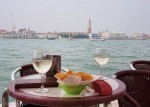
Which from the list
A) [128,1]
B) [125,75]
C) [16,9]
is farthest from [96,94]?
[16,9]

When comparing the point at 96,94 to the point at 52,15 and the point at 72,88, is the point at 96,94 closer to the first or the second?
the point at 72,88

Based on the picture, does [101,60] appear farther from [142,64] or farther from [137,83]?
[142,64]

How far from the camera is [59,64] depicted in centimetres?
134

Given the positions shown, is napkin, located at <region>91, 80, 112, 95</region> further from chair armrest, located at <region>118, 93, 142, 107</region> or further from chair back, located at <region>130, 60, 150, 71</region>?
chair back, located at <region>130, 60, 150, 71</region>

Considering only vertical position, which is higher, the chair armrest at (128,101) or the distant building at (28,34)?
the distant building at (28,34)

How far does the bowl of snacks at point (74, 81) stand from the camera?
3.35 ft

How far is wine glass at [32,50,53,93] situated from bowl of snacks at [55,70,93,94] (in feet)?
0.27

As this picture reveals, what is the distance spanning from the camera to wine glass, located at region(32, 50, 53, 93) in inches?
43.5

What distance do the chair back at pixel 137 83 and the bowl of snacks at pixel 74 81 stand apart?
2.20ft

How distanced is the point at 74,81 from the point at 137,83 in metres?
0.79

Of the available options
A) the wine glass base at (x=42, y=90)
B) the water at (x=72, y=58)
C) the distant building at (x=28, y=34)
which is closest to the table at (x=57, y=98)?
the wine glass base at (x=42, y=90)

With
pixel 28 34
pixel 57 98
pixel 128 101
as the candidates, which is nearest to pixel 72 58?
pixel 28 34

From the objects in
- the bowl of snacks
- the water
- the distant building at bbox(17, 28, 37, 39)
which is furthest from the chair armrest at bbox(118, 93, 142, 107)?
the distant building at bbox(17, 28, 37, 39)

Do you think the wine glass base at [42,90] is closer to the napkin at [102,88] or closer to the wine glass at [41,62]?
the wine glass at [41,62]
